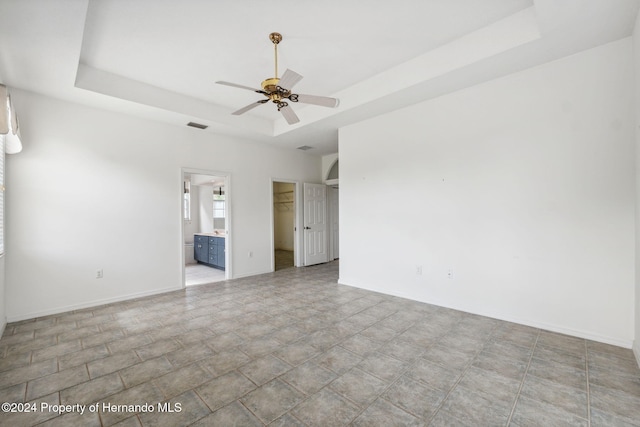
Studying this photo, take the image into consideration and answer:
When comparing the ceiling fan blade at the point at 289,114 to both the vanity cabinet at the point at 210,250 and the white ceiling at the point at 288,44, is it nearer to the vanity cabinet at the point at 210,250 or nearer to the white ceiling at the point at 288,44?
the white ceiling at the point at 288,44

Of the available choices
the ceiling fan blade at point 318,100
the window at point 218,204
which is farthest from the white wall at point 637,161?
the window at point 218,204

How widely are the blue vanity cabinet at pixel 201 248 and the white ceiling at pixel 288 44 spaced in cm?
352

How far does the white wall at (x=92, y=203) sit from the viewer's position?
352 cm

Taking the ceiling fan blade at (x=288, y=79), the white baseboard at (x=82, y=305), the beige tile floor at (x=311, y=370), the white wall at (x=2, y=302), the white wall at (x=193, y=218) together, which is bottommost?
the beige tile floor at (x=311, y=370)

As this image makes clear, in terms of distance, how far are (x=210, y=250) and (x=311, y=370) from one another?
5.14m

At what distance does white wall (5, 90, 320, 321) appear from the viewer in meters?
3.52

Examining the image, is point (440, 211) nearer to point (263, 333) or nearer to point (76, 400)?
point (263, 333)

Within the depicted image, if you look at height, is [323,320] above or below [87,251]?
below

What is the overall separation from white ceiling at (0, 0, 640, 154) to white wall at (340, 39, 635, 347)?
0.32 meters

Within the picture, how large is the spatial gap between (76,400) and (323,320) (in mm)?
2210

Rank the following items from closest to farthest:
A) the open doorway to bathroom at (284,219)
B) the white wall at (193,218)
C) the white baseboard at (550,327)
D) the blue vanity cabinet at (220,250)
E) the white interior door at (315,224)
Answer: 1. the white baseboard at (550,327)
2. the blue vanity cabinet at (220,250)
3. the white interior door at (315,224)
4. the white wall at (193,218)
5. the open doorway to bathroom at (284,219)

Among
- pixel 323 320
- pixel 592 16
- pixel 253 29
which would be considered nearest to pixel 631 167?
pixel 592 16

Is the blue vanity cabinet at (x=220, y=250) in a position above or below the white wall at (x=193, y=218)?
below

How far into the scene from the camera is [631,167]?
8.57 feet
